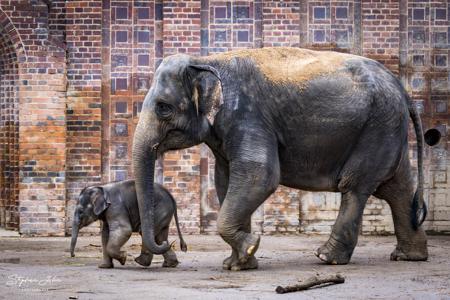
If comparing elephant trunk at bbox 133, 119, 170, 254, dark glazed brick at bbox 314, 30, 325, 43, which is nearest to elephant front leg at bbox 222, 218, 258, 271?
elephant trunk at bbox 133, 119, 170, 254

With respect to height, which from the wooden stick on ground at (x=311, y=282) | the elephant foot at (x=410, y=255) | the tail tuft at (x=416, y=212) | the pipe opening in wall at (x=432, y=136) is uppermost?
the pipe opening in wall at (x=432, y=136)

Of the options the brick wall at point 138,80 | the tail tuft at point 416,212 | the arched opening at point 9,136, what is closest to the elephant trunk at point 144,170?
the tail tuft at point 416,212

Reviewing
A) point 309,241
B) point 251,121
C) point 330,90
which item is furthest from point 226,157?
point 309,241

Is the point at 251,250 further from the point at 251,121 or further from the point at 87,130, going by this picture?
the point at 87,130

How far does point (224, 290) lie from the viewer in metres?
9.04

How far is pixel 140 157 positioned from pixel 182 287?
1.56m

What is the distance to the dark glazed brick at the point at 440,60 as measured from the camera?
51.2 ft

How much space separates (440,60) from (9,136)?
6.18 m

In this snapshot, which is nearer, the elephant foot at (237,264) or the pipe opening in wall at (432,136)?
the elephant foot at (237,264)

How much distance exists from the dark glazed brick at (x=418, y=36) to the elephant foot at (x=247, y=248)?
6159 millimetres

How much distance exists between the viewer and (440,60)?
15.6m

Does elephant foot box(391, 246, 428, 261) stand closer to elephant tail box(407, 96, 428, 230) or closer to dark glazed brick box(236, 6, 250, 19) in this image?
elephant tail box(407, 96, 428, 230)

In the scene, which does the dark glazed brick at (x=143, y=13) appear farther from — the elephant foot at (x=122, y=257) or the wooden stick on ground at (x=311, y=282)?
the wooden stick on ground at (x=311, y=282)

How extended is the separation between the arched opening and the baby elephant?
487 centimetres
